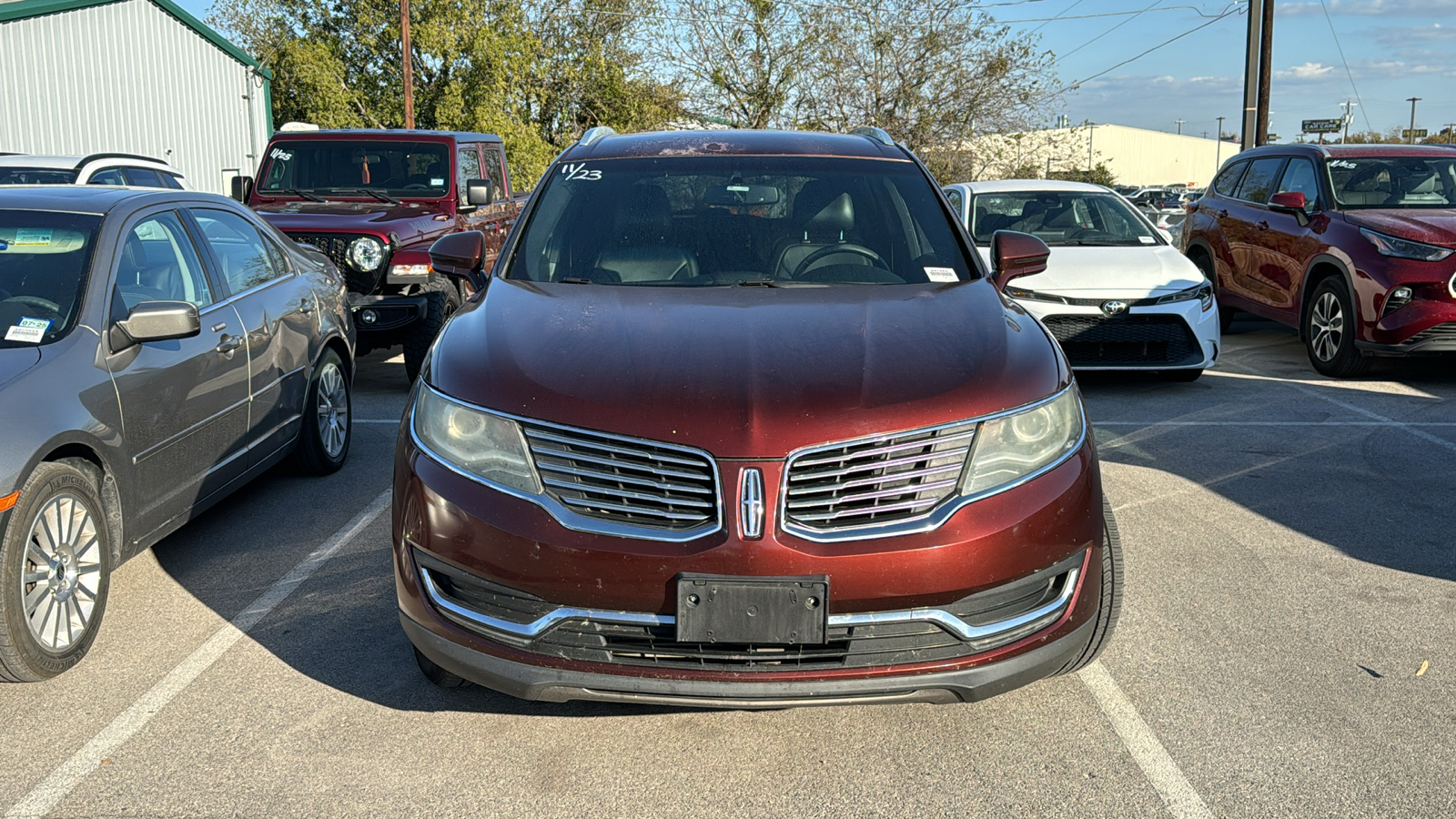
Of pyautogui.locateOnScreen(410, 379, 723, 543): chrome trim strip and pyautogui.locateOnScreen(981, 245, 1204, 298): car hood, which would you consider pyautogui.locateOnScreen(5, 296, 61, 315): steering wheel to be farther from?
pyautogui.locateOnScreen(981, 245, 1204, 298): car hood

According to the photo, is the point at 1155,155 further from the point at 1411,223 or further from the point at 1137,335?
the point at 1137,335

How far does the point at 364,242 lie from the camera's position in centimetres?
837

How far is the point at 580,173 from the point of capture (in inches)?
180

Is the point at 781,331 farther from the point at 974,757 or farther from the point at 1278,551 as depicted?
the point at 1278,551

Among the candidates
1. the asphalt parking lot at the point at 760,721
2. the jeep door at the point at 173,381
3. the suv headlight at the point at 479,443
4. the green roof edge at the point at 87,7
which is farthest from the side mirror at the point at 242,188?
the green roof edge at the point at 87,7

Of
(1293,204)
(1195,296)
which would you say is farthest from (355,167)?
(1293,204)

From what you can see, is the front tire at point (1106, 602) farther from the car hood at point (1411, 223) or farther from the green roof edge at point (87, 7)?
the green roof edge at point (87, 7)

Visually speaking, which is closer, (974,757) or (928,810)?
(928,810)

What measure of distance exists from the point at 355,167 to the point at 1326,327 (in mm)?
8020

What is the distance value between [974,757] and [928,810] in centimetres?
32

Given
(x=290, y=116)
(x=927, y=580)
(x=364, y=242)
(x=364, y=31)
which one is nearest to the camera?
(x=927, y=580)

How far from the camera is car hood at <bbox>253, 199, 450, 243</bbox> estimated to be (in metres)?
8.41

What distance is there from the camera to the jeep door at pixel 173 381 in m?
4.16

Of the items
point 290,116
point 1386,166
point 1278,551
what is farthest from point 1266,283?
point 290,116
